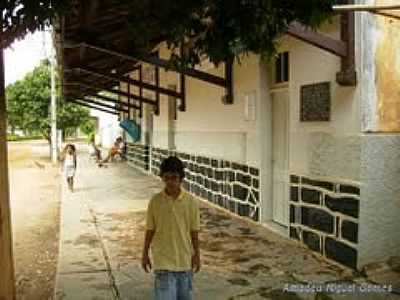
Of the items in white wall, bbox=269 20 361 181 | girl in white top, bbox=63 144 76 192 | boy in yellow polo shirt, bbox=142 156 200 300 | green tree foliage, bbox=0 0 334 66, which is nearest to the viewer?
boy in yellow polo shirt, bbox=142 156 200 300

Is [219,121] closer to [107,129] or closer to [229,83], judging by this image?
[229,83]

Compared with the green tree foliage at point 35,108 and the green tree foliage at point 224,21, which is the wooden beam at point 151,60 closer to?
the green tree foliage at point 224,21

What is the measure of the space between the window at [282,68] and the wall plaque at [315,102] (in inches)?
37.8

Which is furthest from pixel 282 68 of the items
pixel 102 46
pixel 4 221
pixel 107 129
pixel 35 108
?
pixel 107 129

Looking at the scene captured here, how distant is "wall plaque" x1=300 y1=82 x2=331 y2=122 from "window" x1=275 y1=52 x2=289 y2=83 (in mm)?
959

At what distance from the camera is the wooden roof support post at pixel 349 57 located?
6066mm

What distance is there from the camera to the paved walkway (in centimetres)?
556

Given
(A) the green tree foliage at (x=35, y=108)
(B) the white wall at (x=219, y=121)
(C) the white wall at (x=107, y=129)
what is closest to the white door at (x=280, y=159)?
(B) the white wall at (x=219, y=121)

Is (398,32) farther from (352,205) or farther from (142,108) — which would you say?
(142,108)

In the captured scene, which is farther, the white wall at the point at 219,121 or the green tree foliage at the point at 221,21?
the white wall at the point at 219,121

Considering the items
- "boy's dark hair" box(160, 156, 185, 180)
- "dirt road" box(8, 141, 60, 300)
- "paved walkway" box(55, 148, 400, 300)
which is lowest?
"dirt road" box(8, 141, 60, 300)

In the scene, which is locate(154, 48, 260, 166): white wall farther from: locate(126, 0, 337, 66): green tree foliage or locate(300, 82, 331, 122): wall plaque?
locate(126, 0, 337, 66): green tree foliage

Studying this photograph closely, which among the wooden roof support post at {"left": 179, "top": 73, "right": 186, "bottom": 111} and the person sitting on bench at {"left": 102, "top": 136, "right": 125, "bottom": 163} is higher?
the wooden roof support post at {"left": 179, "top": 73, "right": 186, "bottom": 111}

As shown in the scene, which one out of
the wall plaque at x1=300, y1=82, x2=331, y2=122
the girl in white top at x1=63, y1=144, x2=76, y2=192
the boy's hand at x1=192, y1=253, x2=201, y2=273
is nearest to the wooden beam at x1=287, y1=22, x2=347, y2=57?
the wall plaque at x1=300, y1=82, x2=331, y2=122
